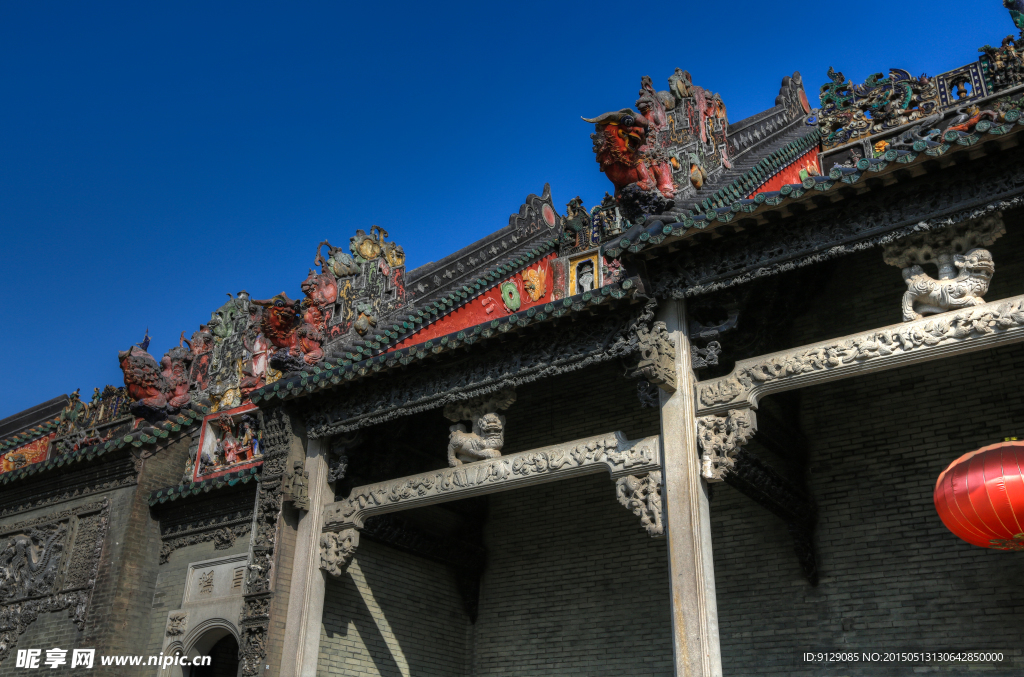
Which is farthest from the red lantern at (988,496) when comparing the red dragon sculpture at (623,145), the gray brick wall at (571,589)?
the gray brick wall at (571,589)

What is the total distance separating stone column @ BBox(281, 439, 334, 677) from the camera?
32.2 ft

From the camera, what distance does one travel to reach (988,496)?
6.32 metres

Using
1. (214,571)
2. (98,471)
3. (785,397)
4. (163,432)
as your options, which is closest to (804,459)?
(785,397)

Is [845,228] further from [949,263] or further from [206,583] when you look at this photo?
[206,583]

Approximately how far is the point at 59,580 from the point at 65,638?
89 cm

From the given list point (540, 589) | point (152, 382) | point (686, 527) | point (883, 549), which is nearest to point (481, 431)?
point (686, 527)

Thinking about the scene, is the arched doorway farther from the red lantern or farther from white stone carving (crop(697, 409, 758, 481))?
the red lantern

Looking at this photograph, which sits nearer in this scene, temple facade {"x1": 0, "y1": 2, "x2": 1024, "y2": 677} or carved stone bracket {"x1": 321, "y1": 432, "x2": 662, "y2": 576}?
temple facade {"x1": 0, "y1": 2, "x2": 1024, "y2": 677}

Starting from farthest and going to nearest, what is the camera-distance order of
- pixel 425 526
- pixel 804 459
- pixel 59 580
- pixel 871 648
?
pixel 59 580 < pixel 425 526 < pixel 804 459 < pixel 871 648

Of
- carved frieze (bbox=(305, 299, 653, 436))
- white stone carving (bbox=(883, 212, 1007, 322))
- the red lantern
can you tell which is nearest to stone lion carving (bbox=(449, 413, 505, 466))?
carved frieze (bbox=(305, 299, 653, 436))

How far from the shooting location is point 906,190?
7523 mm

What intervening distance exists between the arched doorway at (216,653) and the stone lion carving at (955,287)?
9.06 metres

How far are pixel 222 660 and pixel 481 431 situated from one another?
5.86 metres

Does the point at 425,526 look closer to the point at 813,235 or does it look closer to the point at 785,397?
the point at 785,397
